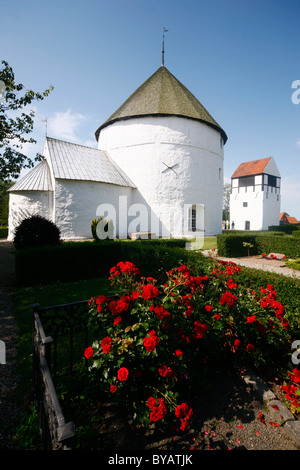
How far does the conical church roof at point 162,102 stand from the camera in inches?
749

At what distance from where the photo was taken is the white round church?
663 inches

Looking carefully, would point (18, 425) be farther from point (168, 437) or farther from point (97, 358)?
point (168, 437)

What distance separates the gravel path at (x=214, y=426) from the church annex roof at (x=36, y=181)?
14.3 m

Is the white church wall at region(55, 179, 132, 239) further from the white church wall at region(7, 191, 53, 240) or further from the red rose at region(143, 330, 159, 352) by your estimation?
the red rose at region(143, 330, 159, 352)

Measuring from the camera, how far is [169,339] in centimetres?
269

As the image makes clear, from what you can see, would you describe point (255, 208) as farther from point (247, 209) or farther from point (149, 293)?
point (149, 293)

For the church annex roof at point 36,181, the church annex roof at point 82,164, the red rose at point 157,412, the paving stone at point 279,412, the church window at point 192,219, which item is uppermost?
the church annex roof at point 82,164

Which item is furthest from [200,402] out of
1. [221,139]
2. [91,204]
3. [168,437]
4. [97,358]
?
[221,139]

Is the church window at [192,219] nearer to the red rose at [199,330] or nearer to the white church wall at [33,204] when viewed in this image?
the white church wall at [33,204]

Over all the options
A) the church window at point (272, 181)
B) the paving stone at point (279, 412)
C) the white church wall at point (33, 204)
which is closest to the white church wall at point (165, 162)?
the white church wall at point (33, 204)

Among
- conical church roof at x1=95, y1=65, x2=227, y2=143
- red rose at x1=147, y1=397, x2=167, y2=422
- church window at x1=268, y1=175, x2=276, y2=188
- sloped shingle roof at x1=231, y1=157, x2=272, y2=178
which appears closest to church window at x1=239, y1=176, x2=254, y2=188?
sloped shingle roof at x1=231, y1=157, x2=272, y2=178

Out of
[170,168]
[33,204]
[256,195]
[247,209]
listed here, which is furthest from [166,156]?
[247,209]

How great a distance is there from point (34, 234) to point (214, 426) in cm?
798
